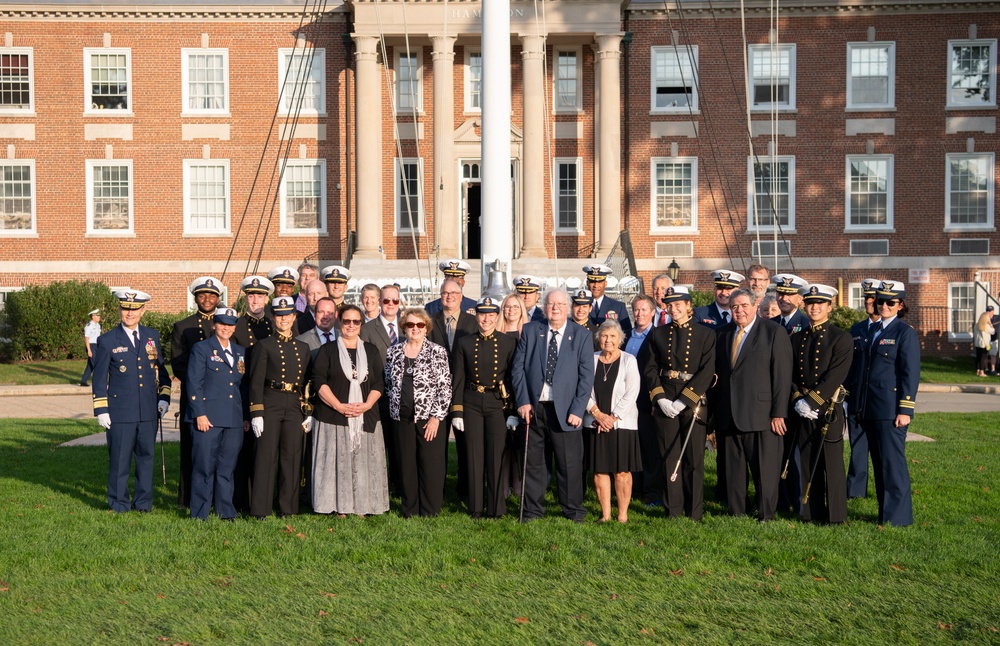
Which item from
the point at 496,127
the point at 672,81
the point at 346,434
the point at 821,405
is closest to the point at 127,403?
the point at 346,434

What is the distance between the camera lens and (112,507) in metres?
10.0

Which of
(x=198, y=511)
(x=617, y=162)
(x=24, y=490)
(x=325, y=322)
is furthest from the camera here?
(x=617, y=162)

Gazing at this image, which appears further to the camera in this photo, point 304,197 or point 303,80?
point 304,197

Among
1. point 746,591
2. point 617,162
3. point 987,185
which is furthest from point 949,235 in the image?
point 746,591

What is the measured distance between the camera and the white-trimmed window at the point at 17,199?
108 ft

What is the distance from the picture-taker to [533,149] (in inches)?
1209

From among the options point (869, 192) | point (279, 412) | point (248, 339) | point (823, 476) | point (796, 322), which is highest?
point (869, 192)

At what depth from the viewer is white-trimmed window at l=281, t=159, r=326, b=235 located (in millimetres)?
32938

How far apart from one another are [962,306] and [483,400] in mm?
26921

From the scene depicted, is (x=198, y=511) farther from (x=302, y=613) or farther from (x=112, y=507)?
(x=302, y=613)

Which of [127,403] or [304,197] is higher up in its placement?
[304,197]

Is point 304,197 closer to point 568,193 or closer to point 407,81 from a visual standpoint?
point 407,81

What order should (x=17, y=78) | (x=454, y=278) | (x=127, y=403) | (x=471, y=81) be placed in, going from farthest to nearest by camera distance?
1. (x=17, y=78)
2. (x=471, y=81)
3. (x=454, y=278)
4. (x=127, y=403)

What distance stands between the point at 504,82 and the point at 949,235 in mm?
22799
